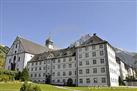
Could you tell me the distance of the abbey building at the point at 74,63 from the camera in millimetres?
47969

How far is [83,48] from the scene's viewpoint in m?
52.6

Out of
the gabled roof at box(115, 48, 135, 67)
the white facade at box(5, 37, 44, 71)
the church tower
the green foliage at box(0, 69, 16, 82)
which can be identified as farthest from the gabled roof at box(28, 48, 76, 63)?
the gabled roof at box(115, 48, 135, 67)

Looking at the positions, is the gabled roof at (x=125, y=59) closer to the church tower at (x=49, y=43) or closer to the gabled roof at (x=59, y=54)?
the gabled roof at (x=59, y=54)

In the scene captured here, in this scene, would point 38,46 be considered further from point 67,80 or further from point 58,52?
point 67,80

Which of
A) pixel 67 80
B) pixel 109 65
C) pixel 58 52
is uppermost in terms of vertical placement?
pixel 58 52

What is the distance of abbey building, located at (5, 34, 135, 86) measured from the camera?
4797 cm

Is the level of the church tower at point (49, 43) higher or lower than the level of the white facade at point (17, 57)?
higher

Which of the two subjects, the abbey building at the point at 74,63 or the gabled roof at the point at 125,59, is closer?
the abbey building at the point at 74,63

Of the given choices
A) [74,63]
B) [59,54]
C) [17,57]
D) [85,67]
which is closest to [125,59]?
[59,54]

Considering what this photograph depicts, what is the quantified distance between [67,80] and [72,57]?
7.27m

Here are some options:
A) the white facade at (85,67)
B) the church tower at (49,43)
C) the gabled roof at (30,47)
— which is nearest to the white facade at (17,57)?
the gabled roof at (30,47)

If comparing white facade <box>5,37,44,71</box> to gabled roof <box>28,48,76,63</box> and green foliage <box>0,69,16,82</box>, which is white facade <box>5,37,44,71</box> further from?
green foliage <box>0,69,16,82</box>

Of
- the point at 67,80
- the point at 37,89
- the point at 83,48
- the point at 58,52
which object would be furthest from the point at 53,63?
the point at 37,89

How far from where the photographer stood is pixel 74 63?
54.2m
